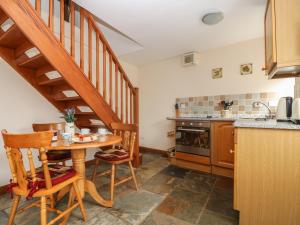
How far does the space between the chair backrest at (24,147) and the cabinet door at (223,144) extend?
2335mm

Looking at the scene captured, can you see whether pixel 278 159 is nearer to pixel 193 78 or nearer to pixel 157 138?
pixel 193 78

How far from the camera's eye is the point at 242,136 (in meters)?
1.38

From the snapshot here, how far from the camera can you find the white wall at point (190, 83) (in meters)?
2.75

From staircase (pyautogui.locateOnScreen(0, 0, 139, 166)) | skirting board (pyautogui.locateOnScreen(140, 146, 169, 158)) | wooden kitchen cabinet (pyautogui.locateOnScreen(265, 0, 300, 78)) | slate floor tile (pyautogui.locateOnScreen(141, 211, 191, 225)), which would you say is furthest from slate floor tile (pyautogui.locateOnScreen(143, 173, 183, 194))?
wooden kitchen cabinet (pyautogui.locateOnScreen(265, 0, 300, 78))

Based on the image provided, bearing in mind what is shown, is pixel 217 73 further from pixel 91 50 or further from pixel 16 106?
pixel 16 106

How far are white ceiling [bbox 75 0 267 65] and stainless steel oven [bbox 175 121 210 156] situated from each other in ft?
4.81

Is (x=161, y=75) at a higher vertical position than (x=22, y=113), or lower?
higher

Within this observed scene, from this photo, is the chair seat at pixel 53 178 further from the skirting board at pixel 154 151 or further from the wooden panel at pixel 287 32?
the skirting board at pixel 154 151

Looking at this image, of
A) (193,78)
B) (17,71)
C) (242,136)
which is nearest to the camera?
(242,136)

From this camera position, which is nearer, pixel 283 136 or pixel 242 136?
pixel 283 136

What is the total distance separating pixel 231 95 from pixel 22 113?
11.2 ft

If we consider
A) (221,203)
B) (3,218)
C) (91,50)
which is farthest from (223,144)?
(3,218)

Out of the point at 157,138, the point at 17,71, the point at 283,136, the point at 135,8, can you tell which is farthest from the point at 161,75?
the point at 283,136

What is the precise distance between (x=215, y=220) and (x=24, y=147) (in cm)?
173
